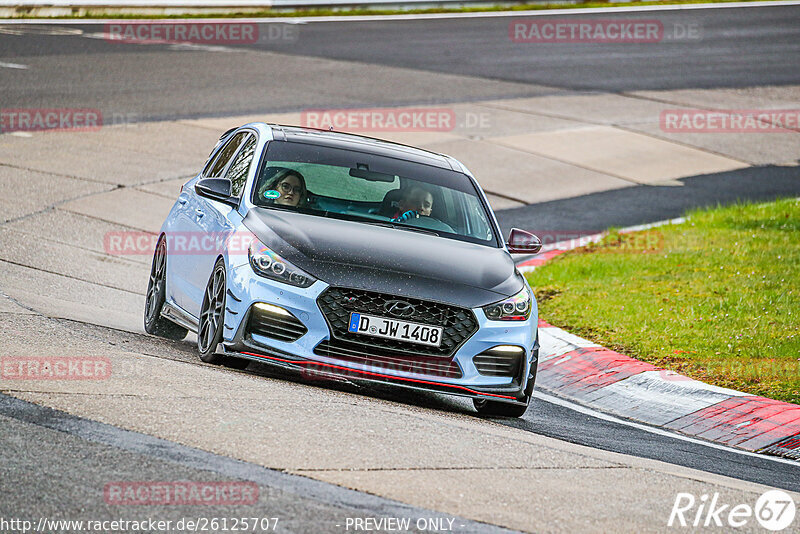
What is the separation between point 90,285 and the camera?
11.5m

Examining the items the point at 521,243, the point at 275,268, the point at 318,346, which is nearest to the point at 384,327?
the point at 318,346

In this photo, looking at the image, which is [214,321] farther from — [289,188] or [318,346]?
[289,188]

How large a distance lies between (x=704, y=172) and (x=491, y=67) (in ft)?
27.3

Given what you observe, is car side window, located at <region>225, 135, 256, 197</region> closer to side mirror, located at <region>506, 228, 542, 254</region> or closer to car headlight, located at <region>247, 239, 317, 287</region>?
car headlight, located at <region>247, 239, 317, 287</region>

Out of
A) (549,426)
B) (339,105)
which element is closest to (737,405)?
(549,426)

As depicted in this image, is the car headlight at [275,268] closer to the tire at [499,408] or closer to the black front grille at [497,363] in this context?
the black front grille at [497,363]

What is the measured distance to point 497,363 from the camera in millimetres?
7895

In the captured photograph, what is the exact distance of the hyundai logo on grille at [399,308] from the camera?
7.53m

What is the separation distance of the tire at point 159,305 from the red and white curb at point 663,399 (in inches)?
117

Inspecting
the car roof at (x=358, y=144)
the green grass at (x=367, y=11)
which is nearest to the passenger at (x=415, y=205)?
the car roof at (x=358, y=144)

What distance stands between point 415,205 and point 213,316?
174 cm

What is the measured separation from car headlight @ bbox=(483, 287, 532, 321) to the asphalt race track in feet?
2.29

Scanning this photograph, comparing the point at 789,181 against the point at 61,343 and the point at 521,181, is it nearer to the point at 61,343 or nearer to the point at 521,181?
the point at 521,181

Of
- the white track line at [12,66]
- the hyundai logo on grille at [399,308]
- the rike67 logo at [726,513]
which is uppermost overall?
the hyundai logo on grille at [399,308]
